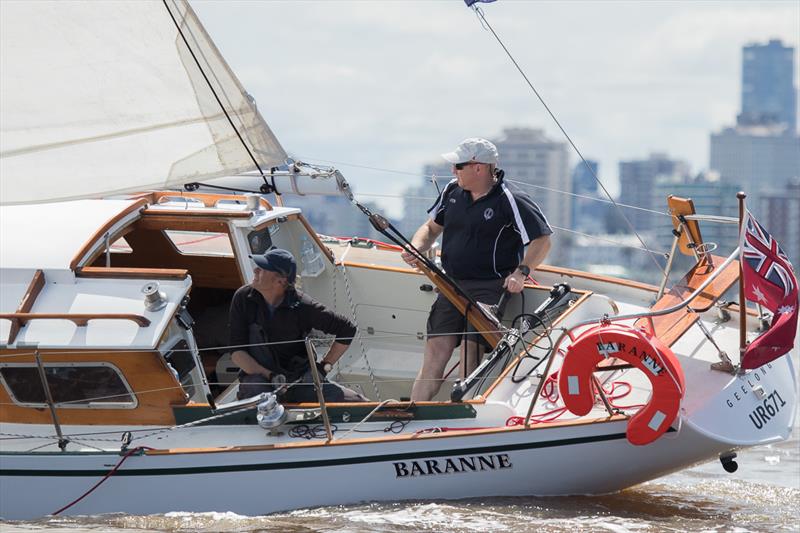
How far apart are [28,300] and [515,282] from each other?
278 cm

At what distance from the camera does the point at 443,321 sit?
26.4ft

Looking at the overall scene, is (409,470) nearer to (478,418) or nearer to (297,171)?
(478,418)

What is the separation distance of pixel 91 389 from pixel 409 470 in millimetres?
1848

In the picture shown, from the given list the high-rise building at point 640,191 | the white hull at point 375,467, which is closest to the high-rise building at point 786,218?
the high-rise building at point 640,191

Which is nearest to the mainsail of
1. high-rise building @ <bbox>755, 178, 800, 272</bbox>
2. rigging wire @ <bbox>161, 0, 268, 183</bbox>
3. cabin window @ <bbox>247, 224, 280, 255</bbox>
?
rigging wire @ <bbox>161, 0, 268, 183</bbox>

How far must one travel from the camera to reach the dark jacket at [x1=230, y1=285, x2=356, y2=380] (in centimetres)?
749

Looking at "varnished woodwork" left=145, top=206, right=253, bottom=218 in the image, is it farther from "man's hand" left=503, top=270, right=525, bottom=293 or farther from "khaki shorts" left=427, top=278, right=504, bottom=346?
"man's hand" left=503, top=270, right=525, bottom=293

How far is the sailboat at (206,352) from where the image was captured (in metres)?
6.99

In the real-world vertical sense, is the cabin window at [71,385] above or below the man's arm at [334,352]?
below

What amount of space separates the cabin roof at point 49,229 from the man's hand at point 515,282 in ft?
7.97

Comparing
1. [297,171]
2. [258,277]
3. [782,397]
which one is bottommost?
[782,397]

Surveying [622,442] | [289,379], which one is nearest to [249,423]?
[289,379]

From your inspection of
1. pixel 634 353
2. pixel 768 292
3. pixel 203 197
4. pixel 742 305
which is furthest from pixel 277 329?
pixel 768 292

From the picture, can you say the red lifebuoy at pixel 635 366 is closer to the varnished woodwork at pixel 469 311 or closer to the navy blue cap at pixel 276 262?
the varnished woodwork at pixel 469 311
